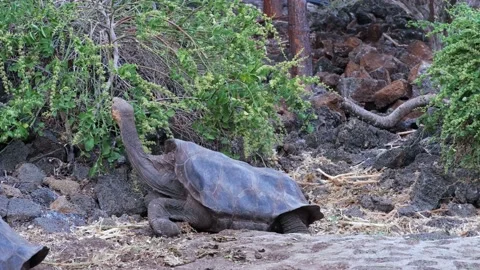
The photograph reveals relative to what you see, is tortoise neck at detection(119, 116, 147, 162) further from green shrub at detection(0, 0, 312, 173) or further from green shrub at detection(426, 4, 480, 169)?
green shrub at detection(426, 4, 480, 169)

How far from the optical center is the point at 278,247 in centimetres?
455

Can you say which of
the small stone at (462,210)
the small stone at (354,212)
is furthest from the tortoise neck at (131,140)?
the small stone at (462,210)

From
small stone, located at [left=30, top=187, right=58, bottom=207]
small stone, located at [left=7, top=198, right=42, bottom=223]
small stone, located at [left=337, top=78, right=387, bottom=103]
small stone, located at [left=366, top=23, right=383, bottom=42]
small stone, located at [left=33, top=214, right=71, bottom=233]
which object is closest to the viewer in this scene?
small stone, located at [left=33, top=214, right=71, bottom=233]

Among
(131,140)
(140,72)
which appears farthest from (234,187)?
(140,72)

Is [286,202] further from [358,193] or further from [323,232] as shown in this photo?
[358,193]

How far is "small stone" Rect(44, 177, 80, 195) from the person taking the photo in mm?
6078

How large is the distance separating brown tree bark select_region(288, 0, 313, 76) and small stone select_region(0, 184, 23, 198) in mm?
6357

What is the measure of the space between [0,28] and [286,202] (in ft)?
8.98

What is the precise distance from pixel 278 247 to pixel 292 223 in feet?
2.39

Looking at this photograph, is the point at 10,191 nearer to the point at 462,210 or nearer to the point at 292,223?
the point at 292,223

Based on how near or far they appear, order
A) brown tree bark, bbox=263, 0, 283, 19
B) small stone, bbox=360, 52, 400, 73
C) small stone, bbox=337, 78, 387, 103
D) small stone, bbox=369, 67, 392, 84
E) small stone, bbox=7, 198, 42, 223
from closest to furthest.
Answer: small stone, bbox=7, 198, 42, 223, small stone, bbox=337, 78, 387, 103, small stone, bbox=369, 67, 392, 84, small stone, bbox=360, 52, 400, 73, brown tree bark, bbox=263, 0, 283, 19

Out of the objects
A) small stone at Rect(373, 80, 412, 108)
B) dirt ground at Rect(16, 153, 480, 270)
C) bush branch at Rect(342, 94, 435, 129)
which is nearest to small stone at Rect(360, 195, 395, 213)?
dirt ground at Rect(16, 153, 480, 270)

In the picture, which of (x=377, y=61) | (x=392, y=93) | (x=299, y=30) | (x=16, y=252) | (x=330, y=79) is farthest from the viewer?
(x=377, y=61)

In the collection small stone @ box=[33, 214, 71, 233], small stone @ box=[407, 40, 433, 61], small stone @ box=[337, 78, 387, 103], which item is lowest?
small stone @ box=[33, 214, 71, 233]
